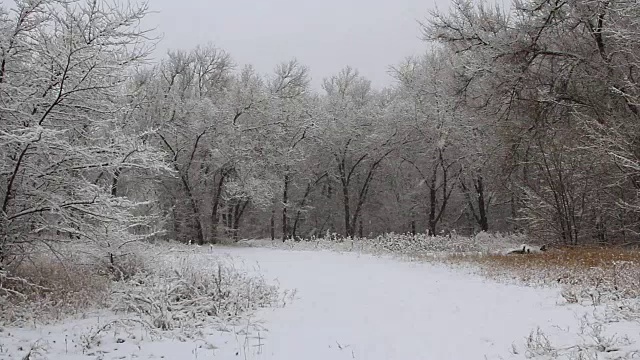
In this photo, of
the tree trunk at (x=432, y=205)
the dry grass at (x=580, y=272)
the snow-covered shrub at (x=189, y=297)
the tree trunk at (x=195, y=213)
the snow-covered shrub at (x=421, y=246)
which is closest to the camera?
the snow-covered shrub at (x=189, y=297)

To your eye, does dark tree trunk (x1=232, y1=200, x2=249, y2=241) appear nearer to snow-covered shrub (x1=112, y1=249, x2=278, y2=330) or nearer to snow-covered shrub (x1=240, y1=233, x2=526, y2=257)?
snow-covered shrub (x1=240, y1=233, x2=526, y2=257)

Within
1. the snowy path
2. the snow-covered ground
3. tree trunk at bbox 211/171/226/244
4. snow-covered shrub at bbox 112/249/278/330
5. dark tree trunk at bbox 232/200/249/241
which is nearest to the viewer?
the snow-covered ground

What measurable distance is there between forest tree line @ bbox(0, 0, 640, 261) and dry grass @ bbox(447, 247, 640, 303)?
8.54 ft

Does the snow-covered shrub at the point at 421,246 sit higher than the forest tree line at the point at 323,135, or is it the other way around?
the forest tree line at the point at 323,135

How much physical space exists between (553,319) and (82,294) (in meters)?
7.39

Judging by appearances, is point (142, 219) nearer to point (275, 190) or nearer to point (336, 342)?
point (336, 342)

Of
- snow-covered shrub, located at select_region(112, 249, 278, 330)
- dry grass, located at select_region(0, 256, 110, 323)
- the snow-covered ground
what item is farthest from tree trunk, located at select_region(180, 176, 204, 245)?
the snow-covered ground

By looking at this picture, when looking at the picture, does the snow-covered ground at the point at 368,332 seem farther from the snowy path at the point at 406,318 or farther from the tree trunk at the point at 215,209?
the tree trunk at the point at 215,209

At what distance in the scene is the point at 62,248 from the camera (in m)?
9.14

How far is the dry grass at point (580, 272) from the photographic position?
8.03m

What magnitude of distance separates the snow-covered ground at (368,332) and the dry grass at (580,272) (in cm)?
48

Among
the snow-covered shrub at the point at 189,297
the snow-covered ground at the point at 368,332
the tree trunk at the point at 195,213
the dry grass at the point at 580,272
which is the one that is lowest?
the snow-covered ground at the point at 368,332

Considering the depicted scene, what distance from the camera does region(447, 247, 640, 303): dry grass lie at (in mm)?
8031

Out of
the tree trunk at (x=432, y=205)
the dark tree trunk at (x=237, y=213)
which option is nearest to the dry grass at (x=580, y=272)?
the tree trunk at (x=432, y=205)
